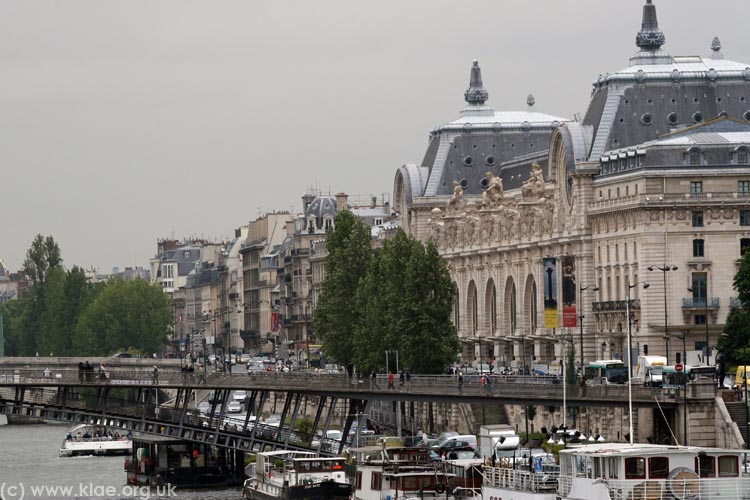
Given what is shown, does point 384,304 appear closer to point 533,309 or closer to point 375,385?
point 533,309

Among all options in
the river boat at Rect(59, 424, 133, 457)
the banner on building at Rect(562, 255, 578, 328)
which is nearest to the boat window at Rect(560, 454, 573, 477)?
the river boat at Rect(59, 424, 133, 457)

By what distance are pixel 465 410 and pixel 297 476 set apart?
1449 inches

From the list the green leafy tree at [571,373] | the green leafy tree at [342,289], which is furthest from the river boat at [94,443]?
the green leafy tree at [571,373]

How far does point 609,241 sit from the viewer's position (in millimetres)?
158125

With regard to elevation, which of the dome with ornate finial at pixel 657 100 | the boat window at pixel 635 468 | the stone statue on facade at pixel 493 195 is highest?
the dome with ornate finial at pixel 657 100

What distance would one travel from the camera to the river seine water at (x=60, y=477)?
11731cm

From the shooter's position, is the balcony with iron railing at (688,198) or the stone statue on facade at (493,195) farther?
the stone statue on facade at (493,195)

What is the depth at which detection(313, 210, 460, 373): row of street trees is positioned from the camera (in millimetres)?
144625

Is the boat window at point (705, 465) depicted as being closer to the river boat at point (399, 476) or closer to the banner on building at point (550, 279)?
the river boat at point (399, 476)

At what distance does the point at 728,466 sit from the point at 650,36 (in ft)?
316

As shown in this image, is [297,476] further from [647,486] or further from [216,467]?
[647,486]

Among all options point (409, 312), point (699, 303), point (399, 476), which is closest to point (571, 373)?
point (409, 312)

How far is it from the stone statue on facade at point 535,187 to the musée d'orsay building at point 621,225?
0.48 ft

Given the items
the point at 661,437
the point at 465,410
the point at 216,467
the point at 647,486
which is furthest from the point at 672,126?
the point at 647,486
